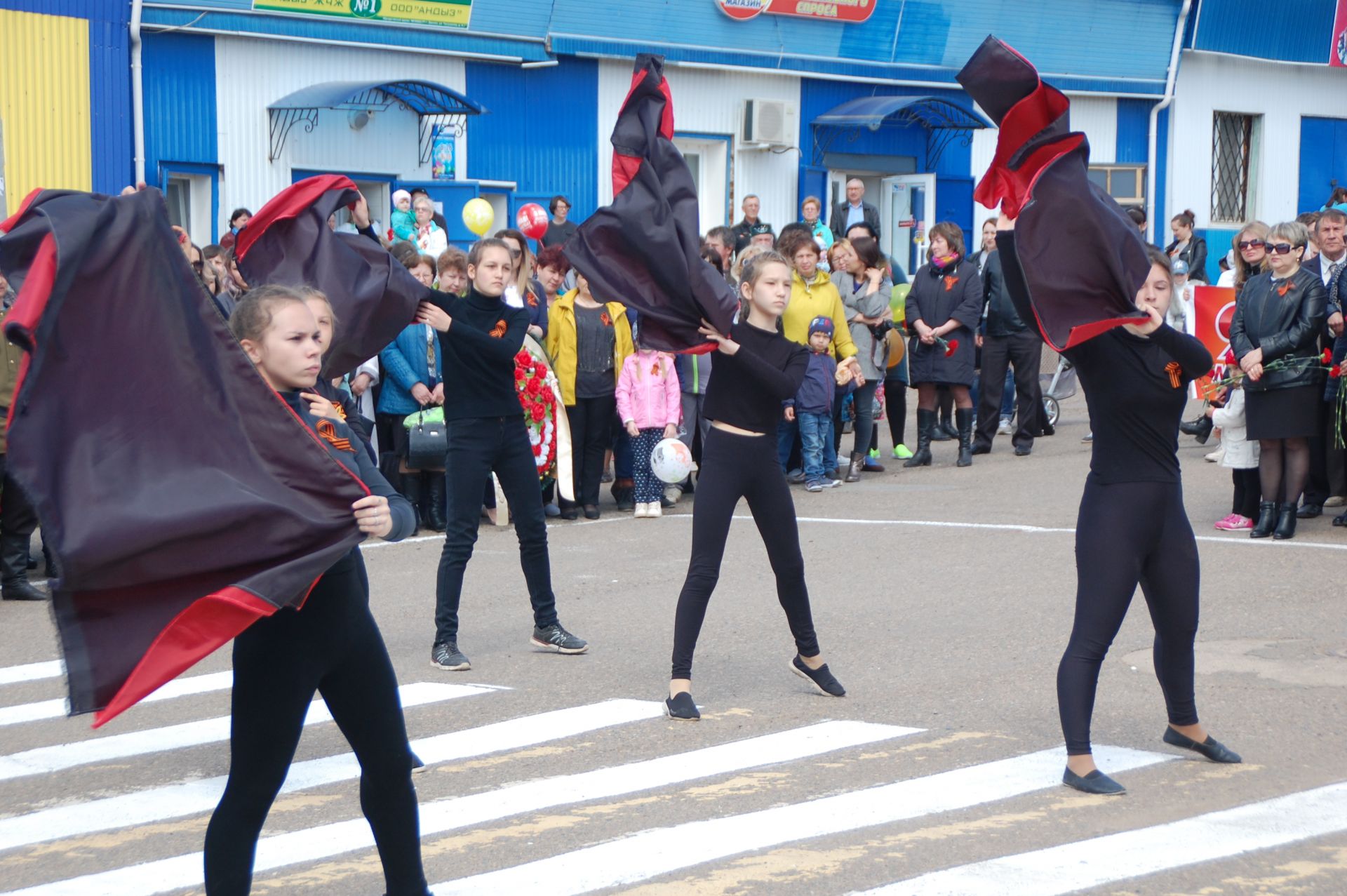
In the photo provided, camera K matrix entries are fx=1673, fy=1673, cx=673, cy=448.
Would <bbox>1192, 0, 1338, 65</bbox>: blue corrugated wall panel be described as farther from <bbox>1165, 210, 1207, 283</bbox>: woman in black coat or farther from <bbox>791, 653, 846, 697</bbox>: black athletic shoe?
<bbox>791, 653, 846, 697</bbox>: black athletic shoe

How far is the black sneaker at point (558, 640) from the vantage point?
8547mm

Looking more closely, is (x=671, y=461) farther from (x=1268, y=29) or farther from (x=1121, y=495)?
(x=1268, y=29)

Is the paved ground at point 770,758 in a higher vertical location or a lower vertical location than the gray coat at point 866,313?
lower

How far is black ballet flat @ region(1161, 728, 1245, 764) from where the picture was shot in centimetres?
645

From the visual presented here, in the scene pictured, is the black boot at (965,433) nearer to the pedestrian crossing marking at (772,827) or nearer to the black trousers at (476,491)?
the black trousers at (476,491)

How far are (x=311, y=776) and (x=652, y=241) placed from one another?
2650 millimetres

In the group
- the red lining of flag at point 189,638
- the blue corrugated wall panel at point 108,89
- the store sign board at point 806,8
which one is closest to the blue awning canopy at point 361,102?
the blue corrugated wall panel at point 108,89

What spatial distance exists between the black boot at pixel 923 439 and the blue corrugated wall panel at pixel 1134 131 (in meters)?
14.8

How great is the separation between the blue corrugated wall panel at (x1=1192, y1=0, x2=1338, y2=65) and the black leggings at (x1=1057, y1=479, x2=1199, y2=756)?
80.6ft

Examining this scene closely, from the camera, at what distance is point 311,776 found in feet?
21.4

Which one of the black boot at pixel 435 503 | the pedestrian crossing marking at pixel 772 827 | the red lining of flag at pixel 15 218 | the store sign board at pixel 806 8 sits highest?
the store sign board at pixel 806 8

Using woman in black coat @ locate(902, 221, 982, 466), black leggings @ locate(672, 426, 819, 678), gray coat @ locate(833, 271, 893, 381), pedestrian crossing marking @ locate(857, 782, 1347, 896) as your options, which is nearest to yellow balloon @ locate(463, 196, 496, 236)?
gray coat @ locate(833, 271, 893, 381)

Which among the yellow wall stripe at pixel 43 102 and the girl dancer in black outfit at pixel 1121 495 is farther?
the yellow wall stripe at pixel 43 102

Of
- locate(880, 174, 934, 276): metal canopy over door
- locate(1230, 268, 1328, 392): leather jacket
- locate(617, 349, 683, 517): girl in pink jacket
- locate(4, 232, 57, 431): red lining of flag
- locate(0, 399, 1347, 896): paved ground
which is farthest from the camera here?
locate(880, 174, 934, 276): metal canopy over door
